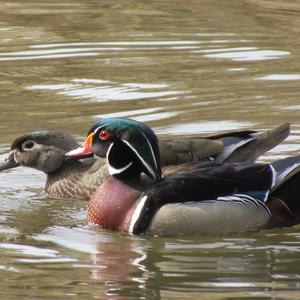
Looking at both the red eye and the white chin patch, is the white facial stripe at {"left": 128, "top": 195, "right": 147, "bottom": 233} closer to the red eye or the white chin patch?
the white chin patch

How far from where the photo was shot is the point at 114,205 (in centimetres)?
1011

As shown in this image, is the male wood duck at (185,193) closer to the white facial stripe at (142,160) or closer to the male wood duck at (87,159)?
the white facial stripe at (142,160)

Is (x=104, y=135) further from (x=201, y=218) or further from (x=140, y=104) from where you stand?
(x=140, y=104)

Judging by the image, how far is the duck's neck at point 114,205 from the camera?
32.9 ft

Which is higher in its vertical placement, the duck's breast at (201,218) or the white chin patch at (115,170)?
the white chin patch at (115,170)

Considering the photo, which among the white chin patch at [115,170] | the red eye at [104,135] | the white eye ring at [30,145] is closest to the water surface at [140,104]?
the white eye ring at [30,145]

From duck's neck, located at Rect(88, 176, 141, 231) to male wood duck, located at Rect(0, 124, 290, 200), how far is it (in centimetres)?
76

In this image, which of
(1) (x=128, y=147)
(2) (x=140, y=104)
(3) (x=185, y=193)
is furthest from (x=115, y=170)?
(2) (x=140, y=104)

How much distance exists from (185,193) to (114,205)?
599 mm

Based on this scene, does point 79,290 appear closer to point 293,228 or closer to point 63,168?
point 293,228

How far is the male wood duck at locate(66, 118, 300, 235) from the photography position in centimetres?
986

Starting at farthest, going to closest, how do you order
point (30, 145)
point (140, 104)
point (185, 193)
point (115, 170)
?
point (140, 104) < point (30, 145) < point (115, 170) < point (185, 193)

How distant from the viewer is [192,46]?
16.4 m

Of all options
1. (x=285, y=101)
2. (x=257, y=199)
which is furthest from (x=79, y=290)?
(x=285, y=101)
